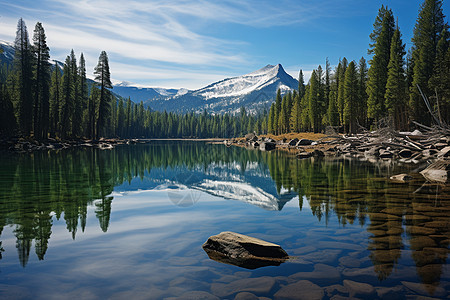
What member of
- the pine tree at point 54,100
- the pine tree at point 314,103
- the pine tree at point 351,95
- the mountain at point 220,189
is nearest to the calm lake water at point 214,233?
the mountain at point 220,189

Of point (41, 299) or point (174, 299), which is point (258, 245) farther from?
point (41, 299)

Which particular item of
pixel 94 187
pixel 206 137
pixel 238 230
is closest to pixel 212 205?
pixel 238 230

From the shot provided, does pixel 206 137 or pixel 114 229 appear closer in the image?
pixel 114 229

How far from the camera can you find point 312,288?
5.05m

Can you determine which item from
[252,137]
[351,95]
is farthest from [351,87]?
[252,137]

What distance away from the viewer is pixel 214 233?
27.4 feet

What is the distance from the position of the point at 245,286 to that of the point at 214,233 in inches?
127

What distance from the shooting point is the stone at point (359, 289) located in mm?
4797

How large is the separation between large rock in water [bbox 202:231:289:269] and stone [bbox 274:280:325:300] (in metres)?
0.95

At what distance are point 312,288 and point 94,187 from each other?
13160 mm

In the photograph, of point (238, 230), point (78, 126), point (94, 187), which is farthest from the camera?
point (78, 126)

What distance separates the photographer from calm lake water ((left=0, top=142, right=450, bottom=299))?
5156 millimetres

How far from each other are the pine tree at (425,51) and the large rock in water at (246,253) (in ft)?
147

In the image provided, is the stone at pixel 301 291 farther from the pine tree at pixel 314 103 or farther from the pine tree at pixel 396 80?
the pine tree at pixel 314 103
